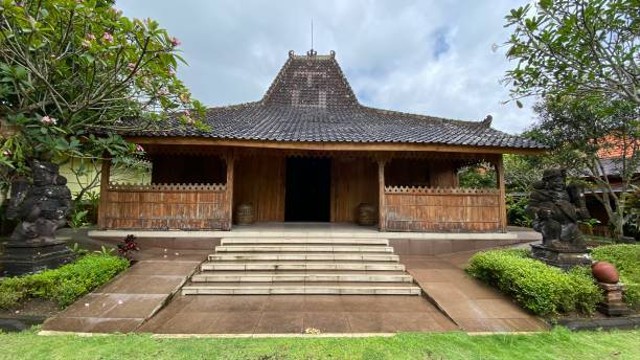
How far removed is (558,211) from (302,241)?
455 centimetres

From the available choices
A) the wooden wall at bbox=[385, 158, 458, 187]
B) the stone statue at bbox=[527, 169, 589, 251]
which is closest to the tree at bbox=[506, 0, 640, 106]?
the stone statue at bbox=[527, 169, 589, 251]

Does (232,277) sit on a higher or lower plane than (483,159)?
lower

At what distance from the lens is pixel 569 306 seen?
366cm

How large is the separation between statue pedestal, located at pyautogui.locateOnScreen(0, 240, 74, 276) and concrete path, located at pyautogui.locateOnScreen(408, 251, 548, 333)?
5.74 metres

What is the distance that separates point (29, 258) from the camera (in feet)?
13.9

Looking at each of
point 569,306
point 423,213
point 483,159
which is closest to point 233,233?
point 423,213

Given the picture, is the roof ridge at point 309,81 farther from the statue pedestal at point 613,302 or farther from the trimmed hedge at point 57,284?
the statue pedestal at point 613,302

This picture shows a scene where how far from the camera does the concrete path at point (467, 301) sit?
11.6ft

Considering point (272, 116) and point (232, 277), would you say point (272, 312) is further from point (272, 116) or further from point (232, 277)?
point (272, 116)

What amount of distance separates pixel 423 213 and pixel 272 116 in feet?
19.3

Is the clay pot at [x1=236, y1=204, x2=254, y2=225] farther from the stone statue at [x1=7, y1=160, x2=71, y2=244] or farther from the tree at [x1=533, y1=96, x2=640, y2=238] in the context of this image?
the tree at [x1=533, y1=96, x2=640, y2=238]

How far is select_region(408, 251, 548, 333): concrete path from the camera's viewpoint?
3.53 meters

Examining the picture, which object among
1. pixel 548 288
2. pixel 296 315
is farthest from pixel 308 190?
pixel 548 288

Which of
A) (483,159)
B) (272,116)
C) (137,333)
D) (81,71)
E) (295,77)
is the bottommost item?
(137,333)
